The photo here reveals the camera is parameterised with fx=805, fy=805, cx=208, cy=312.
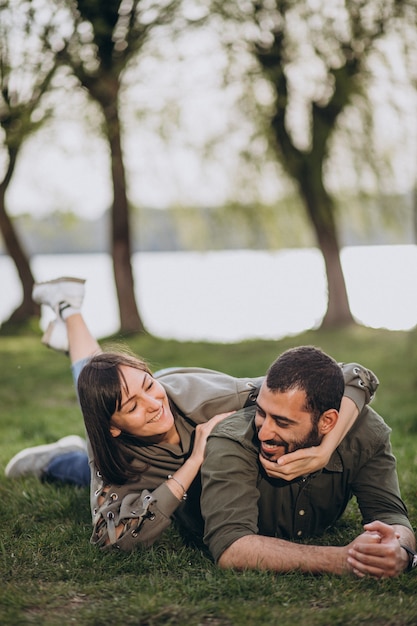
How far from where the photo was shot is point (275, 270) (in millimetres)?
43656

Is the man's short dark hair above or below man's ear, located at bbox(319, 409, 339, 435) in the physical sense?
above

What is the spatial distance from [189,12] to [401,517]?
945cm

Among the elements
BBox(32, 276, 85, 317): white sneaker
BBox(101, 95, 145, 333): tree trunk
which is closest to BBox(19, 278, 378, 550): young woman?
BBox(32, 276, 85, 317): white sneaker

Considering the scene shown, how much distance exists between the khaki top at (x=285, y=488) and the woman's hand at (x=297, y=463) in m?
0.15

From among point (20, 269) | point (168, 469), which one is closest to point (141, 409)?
point (168, 469)

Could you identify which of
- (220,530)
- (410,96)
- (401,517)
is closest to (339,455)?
(401,517)

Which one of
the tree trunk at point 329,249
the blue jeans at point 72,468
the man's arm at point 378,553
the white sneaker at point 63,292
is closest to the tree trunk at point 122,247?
the tree trunk at point 329,249

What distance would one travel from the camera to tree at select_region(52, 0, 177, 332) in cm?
1038

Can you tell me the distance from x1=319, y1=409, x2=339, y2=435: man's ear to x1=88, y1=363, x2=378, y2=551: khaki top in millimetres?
263

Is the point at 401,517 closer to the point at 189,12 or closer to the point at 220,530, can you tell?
the point at 220,530

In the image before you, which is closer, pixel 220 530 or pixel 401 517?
pixel 220 530

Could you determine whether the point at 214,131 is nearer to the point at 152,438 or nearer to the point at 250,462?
the point at 152,438

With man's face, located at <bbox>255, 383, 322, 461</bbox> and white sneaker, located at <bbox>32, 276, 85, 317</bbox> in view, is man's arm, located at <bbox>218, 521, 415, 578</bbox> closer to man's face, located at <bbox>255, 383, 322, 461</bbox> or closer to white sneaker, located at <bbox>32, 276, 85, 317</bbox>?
man's face, located at <bbox>255, 383, 322, 461</bbox>

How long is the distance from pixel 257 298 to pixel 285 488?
80.9 ft
